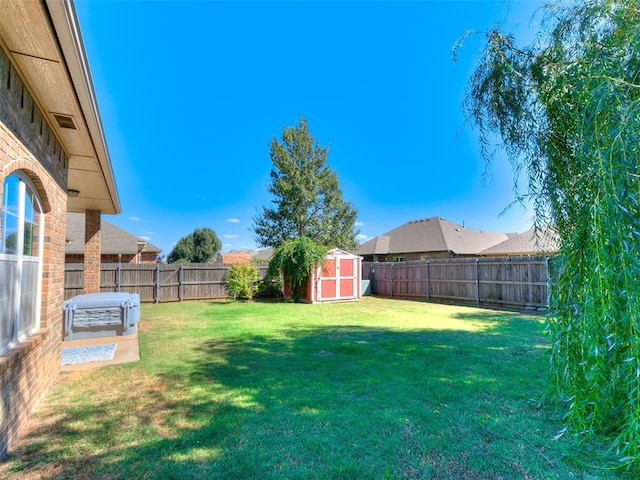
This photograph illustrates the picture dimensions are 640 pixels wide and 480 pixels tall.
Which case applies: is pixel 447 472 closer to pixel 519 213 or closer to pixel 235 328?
pixel 519 213

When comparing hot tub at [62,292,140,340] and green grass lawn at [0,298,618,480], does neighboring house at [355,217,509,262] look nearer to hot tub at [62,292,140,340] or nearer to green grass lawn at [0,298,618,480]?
green grass lawn at [0,298,618,480]

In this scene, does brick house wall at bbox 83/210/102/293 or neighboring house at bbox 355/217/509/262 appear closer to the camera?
brick house wall at bbox 83/210/102/293

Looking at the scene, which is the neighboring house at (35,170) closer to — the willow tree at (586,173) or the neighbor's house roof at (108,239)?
the willow tree at (586,173)

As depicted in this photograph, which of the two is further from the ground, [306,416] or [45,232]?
[45,232]

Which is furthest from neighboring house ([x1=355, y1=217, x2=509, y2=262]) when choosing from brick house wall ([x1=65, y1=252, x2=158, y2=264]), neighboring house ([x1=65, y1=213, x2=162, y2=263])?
brick house wall ([x1=65, y1=252, x2=158, y2=264])

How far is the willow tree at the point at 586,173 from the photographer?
209cm

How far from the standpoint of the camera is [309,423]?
2.85 metres

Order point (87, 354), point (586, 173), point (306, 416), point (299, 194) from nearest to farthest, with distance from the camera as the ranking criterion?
point (586, 173) → point (306, 416) → point (87, 354) → point (299, 194)

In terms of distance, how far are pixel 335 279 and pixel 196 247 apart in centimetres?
2072

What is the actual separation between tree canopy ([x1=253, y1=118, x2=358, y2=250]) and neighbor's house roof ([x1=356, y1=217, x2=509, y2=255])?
5222 millimetres

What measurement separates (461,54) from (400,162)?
1529cm

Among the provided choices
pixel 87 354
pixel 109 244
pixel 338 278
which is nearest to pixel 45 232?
pixel 87 354

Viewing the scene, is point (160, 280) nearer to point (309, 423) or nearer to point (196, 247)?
point (309, 423)

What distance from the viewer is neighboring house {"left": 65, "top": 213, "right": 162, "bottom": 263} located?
1745 centimetres
